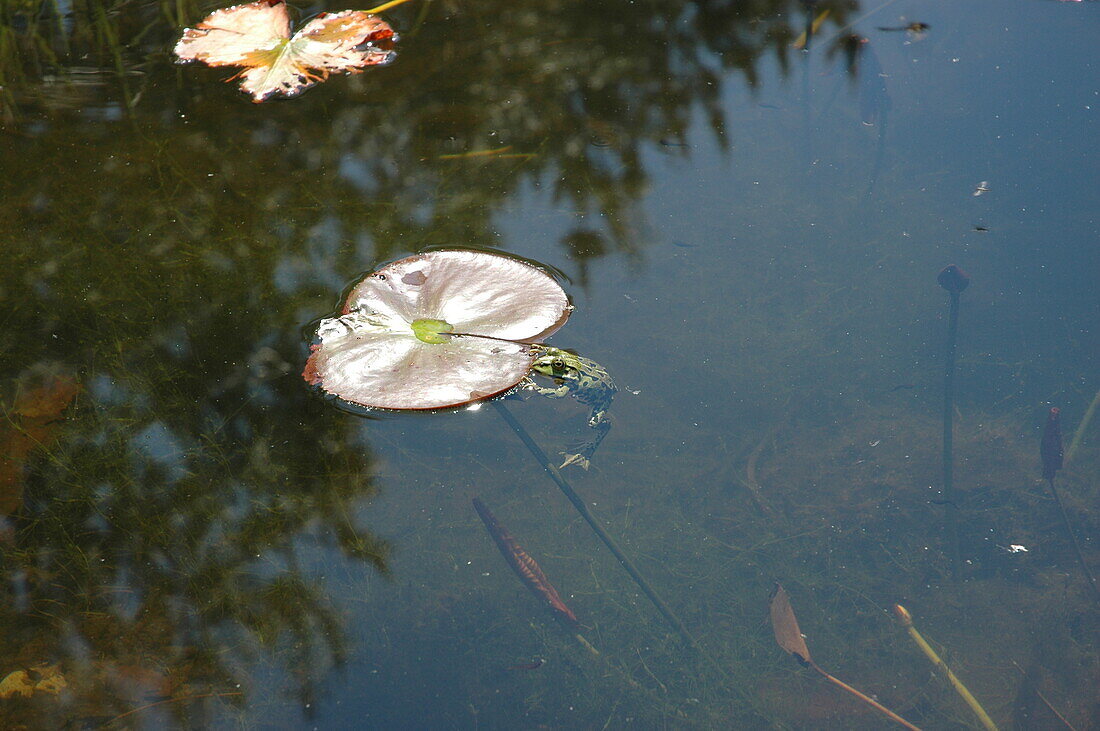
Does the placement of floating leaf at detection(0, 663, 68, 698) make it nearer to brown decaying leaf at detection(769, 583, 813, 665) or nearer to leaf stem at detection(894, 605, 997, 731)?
brown decaying leaf at detection(769, 583, 813, 665)

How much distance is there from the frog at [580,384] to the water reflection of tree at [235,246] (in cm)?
54

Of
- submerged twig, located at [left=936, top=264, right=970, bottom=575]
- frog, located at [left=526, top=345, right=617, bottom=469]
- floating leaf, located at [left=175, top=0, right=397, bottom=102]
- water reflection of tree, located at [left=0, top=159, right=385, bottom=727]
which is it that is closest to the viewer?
water reflection of tree, located at [left=0, top=159, right=385, bottom=727]

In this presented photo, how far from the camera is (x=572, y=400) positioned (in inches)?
101

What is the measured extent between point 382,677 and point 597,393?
3.41 feet

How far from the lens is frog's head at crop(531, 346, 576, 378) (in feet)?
8.14

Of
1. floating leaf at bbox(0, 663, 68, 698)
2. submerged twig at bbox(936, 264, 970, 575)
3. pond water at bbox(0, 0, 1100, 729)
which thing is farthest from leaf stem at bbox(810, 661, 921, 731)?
floating leaf at bbox(0, 663, 68, 698)

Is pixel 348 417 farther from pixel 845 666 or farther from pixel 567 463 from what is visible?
pixel 845 666

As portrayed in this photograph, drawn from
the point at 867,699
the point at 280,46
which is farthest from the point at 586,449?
the point at 280,46

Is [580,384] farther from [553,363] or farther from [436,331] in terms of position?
[436,331]

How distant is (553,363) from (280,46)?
7.47ft

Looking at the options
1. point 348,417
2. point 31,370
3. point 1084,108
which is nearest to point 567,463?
point 348,417

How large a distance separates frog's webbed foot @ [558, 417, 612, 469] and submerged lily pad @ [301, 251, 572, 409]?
29cm

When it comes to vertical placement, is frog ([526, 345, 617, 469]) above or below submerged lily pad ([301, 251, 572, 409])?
below

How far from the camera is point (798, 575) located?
2172 millimetres
